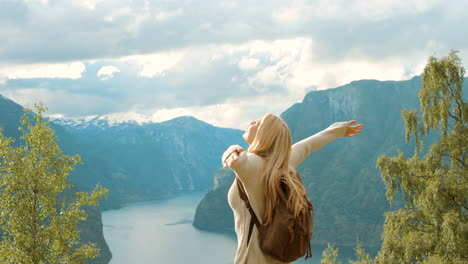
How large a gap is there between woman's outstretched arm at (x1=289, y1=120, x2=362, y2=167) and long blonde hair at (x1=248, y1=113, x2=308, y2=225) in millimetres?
383

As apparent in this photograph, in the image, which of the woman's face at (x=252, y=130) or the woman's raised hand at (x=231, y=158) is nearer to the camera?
the woman's raised hand at (x=231, y=158)

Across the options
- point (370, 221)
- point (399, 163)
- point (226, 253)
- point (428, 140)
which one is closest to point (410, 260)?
point (399, 163)

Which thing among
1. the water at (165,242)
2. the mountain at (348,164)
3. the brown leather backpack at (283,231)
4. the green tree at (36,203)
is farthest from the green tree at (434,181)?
the mountain at (348,164)

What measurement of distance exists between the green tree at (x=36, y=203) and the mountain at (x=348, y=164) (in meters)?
106

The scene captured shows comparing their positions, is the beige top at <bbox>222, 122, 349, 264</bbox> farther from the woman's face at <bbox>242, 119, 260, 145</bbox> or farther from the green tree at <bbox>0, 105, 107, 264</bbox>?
the green tree at <bbox>0, 105, 107, 264</bbox>

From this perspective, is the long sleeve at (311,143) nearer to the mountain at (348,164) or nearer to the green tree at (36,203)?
the green tree at (36,203)

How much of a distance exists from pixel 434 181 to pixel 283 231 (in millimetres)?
10282

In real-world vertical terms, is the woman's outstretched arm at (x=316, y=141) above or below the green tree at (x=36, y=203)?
above

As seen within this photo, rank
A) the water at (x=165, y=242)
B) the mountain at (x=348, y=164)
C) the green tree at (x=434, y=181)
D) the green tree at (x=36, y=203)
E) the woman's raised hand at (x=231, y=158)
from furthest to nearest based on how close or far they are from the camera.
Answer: the mountain at (x=348, y=164) < the water at (x=165, y=242) < the green tree at (x=434, y=181) < the green tree at (x=36, y=203) < the woman's raised hand at (x=231, y=158)

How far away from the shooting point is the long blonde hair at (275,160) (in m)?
2.53

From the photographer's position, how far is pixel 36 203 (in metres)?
8.16

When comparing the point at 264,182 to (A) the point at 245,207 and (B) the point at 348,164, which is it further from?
(B) the point at 348,164

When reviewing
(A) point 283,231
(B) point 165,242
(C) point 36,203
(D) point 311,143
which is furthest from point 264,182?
(B) point 165,242

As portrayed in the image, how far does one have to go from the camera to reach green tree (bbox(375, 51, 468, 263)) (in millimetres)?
11570
